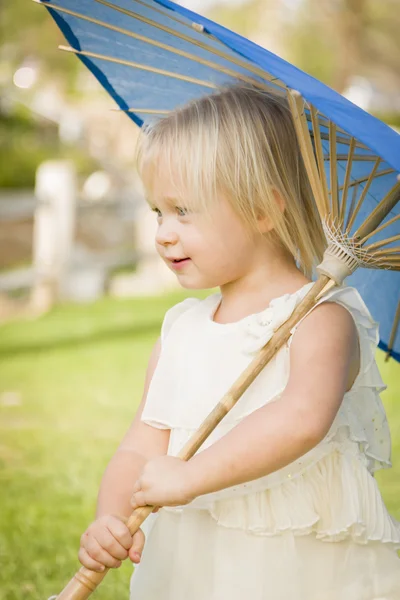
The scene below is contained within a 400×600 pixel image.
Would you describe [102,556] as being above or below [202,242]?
below

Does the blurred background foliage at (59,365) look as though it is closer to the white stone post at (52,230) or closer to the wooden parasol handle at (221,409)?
the white stone post at (52,230)

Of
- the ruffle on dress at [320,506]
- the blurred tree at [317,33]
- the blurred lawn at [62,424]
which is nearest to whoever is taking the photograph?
the ruffle on dress at [320,506]

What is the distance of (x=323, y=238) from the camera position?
7.36 feet

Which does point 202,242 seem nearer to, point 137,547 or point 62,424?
point 137,547

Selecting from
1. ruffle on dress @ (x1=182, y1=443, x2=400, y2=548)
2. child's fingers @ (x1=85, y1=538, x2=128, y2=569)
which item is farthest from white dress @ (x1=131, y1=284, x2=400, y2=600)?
child's fingers @ (x1=85, y1=538, x2=128, y2=569)

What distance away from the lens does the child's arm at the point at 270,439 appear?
1.87m

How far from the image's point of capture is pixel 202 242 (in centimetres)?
210

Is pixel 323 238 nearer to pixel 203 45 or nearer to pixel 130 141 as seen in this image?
pixel 203 45

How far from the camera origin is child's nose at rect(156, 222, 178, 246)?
2.11 m

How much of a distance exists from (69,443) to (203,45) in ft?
9.59

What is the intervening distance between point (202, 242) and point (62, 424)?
3.15 m

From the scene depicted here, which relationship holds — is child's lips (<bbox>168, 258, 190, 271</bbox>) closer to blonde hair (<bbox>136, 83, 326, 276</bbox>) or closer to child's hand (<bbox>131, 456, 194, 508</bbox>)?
blonde hair (<bbox>136, 83, 326, 276</bbox>)

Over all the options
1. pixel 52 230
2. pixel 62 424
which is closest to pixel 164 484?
pixel 62 424

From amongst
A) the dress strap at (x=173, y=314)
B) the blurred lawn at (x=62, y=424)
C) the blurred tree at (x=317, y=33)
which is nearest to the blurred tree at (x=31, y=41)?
Result: the blurred tree at (x=317, y=33)
